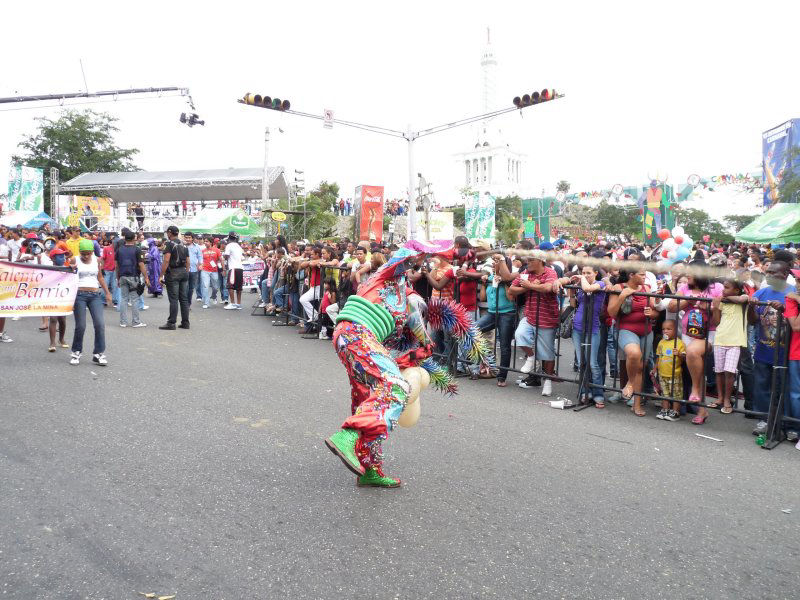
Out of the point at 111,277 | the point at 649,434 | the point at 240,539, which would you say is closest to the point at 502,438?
the point at 649,434

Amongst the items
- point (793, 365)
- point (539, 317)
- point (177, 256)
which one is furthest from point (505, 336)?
point (177, 256)

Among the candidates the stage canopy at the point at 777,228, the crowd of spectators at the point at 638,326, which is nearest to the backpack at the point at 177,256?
the crowd of spectators at the point at 638,326

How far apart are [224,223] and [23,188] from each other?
16.4 m

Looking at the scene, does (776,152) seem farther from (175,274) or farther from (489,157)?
(489,157)

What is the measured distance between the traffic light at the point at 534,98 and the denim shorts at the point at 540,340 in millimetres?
8898

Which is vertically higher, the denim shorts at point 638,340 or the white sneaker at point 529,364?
the denim shorts at point 638,340

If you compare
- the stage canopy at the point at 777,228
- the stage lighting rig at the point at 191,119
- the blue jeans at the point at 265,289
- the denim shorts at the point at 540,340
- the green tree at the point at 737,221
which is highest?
the stage lighting rig at the point at 191,119

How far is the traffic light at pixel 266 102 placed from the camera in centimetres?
1573

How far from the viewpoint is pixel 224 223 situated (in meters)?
23.0

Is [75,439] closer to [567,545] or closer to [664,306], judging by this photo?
[567,545]

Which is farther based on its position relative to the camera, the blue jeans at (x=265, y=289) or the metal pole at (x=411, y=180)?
the metal pole at (x=411, y=180)

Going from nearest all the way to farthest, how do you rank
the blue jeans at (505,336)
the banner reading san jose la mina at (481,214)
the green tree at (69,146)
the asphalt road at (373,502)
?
the asphalt road at (373,502), the blue jeans at (505,336), the banner reading san jose la mina at (481,214), the green tree at (69,146)

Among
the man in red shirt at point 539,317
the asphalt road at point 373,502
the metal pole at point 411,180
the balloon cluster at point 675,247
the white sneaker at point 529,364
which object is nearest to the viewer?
the asphalt road at point 373,502

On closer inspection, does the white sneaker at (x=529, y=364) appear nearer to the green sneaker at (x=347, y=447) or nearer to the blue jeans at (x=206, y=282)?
the green sneaker at (x=347, y=447)
